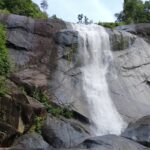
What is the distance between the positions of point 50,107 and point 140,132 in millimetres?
5011

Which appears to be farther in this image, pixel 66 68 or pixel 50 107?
pixel 66 68

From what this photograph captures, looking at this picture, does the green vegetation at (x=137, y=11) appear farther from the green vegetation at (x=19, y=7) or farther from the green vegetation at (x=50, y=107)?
the green vegetation at (x=50, y=107)

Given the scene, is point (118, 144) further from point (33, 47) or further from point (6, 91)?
point (33, 47)

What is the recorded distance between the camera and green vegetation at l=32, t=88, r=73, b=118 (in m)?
22.2

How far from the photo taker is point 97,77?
2588 centimetres

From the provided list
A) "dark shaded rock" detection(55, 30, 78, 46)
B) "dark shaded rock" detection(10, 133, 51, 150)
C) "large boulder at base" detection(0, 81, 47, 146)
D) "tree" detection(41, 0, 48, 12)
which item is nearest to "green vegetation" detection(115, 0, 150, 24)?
"tree" detection(41, 0, 48, 12)

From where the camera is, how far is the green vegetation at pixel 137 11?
44.6 metres

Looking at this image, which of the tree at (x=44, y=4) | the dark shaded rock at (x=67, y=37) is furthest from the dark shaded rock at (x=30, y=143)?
the tree at (x=44, y=4)

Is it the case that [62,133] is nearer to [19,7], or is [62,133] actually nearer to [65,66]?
[65,66]

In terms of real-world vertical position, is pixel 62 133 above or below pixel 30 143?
above

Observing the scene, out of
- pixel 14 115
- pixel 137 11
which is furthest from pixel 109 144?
pixel 137 11

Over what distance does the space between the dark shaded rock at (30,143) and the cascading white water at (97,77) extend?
143 inches

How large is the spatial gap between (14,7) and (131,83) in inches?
438

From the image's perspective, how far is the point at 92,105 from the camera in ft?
78.6
